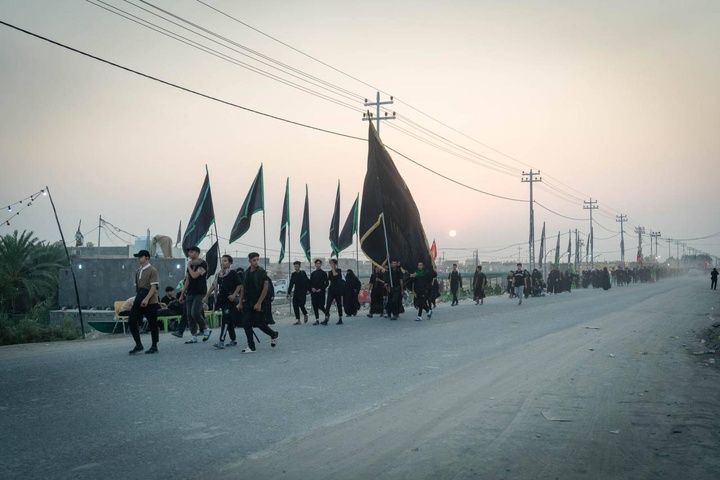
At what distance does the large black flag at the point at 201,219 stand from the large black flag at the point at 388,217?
16.4ft

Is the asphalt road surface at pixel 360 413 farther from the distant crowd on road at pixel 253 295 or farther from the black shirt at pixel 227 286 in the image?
the black shirt at pixel 227 286

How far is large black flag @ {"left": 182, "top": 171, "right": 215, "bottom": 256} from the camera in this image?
18188mm

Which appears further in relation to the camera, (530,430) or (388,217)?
(388,217)

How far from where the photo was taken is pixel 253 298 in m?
11.2

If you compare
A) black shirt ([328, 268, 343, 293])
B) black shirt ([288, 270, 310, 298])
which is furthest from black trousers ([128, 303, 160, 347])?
black shirt ([328, 268, 343, 293])

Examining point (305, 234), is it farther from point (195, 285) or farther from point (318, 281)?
point (195, 285)

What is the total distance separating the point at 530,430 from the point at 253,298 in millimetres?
6697

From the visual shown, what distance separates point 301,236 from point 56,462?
789 inches

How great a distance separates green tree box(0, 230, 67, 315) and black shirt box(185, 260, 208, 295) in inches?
667

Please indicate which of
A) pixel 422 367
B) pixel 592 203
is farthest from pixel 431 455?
pixel 592 203

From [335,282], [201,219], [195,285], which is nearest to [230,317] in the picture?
[195,285]

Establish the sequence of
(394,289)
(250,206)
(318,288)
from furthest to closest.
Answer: (250,206) < (394,289) < (318,288)

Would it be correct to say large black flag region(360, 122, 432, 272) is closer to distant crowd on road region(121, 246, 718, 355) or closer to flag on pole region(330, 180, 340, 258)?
distant crowd on road region(121, 246, 718, 355)

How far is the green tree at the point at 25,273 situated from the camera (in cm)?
2534
